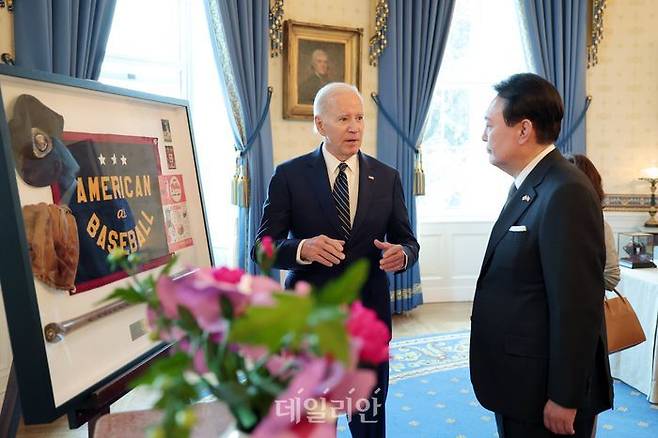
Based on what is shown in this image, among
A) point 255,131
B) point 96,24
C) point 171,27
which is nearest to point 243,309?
point 96,24

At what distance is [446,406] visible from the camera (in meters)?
3.11

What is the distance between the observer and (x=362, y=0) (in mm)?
4910

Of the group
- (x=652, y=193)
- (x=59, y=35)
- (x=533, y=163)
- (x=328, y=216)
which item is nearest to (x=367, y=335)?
(x=533, y=163)

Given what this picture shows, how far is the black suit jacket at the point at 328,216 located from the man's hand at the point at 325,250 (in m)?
0.20

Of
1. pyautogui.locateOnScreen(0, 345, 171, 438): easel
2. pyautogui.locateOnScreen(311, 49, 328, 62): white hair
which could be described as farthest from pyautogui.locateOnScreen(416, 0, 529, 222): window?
pyautogui.locateOnScreen(0, 345, 171, 438): easel

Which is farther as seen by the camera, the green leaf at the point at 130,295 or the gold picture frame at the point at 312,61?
the gold picture frame at the point at 312,61

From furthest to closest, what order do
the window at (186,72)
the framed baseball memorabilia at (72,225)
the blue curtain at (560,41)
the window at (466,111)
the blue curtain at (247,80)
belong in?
the window at (466,111) → the blue curtain at (560,41) → the blue curtain at (247,80) → the window at (186,72) → the framed baseball memorabilia at (72,225)

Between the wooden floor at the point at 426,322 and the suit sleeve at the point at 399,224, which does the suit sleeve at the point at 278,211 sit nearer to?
the suit sleeve at the point at 399,224

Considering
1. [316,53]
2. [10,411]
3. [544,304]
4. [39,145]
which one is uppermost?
[316,53]

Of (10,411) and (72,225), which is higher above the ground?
(72,225)

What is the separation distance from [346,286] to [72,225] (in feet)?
3.81

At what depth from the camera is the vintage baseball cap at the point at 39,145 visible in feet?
4.17

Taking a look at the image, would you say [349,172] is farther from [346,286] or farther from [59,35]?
[59,35]

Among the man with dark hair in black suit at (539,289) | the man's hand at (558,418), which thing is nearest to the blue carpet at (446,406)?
the man with dark hair in black suit at (539,289)
